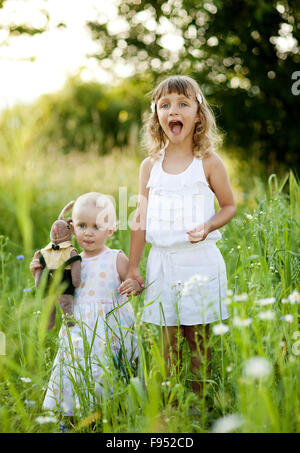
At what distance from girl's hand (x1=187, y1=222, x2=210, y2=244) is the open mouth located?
1.52 ft

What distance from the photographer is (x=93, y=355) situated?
205 centimetres

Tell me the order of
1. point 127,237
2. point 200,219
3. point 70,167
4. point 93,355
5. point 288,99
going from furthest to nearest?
point 70,167 < point 288,99 < point 127,237 < point 200,219 < point 93,355

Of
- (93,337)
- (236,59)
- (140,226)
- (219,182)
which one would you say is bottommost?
(93,337)

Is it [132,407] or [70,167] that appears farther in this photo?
[70,167]

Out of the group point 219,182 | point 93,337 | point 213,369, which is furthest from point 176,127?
point 213,369

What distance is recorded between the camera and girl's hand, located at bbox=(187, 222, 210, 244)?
2104 mm

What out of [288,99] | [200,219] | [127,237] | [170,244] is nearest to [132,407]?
[170,244]

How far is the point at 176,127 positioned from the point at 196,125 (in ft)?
0.60

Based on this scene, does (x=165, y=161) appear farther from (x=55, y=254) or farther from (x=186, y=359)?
(x=186, y=359)

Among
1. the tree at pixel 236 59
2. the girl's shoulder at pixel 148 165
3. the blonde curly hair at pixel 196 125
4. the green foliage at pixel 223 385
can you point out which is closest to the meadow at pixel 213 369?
the green foliage at pixel 223 385

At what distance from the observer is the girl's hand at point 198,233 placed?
2.10m

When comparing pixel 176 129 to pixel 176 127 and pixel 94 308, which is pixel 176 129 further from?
pixel 94 308

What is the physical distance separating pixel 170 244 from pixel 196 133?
58 centimetres

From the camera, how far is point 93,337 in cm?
200
